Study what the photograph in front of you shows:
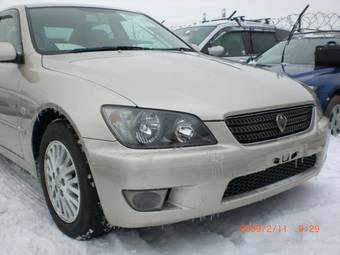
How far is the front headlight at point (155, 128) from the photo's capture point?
2141 millimetres

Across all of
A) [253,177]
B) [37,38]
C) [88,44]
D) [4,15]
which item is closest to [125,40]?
[88,44]

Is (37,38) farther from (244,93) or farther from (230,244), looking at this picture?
(230,244)

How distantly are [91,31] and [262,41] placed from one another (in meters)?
6.02

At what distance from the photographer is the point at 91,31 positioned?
336 centimetres

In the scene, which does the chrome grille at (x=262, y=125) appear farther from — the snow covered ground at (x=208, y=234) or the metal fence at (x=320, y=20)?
the metal fence at (x=320, y=20)

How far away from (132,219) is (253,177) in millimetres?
731

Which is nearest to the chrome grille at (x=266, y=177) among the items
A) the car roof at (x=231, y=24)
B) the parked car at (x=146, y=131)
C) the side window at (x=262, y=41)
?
the parked car at (x=146, y=131)

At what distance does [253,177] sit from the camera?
240cm

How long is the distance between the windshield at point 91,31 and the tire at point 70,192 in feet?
2.60

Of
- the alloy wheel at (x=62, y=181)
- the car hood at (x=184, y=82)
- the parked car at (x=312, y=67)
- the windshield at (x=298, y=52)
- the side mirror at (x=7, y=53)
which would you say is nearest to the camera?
the car hood at (x=184, y=82)

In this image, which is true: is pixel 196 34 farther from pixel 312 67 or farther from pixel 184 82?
pixel 184 82

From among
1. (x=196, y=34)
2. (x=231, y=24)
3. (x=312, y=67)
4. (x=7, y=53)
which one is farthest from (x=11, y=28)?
(x=231, y=24)

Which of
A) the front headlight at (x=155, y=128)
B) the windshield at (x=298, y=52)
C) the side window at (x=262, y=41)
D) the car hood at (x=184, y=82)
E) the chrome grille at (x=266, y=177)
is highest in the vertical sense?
the car hood at (x=184, y=82)

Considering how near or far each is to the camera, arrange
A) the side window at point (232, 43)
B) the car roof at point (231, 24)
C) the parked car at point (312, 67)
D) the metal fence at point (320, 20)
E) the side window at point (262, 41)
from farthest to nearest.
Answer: the metal fence at point (320, 20)
the side window at point (262, 41)
the car roof at point (231, 24)
the side window at point (232, 43)
the parked car at point (312, 67)
